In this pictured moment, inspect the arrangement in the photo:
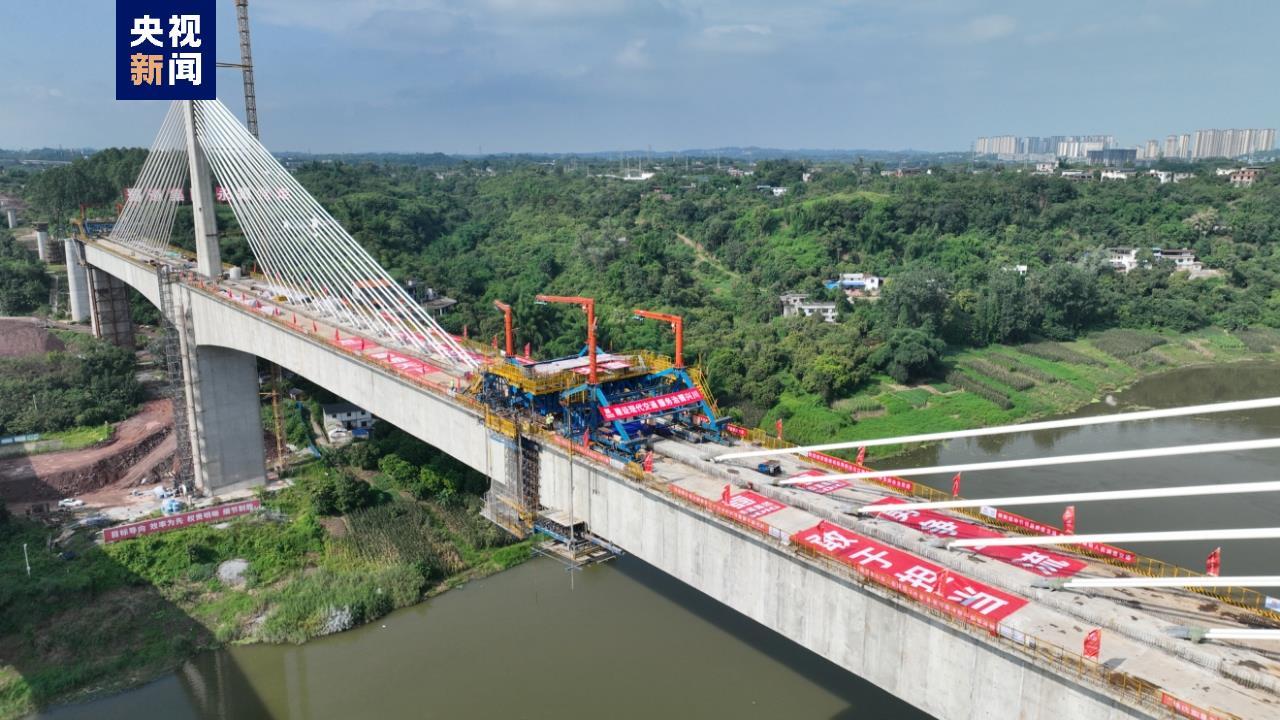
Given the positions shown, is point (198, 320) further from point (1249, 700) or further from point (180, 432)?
point (1249, 700)

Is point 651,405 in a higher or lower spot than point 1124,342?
higher

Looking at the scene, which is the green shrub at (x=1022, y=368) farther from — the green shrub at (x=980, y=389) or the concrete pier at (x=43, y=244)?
the concrete pier at (x=43, y=244)

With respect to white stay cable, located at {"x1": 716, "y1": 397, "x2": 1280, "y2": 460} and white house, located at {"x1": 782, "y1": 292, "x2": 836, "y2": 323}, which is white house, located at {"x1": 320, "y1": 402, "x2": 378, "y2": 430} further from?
white house, located at {"x1": 782, "y1": 292, "x2": 836, "y2": 323}

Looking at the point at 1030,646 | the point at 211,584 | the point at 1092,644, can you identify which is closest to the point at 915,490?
the point at 1030,646

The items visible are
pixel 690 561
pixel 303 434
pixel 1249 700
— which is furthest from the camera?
pixel 303 434

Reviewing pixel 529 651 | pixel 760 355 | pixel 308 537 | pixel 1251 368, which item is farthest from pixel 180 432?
pixel 1251 368

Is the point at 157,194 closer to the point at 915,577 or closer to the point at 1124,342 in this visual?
the point at 915,577
